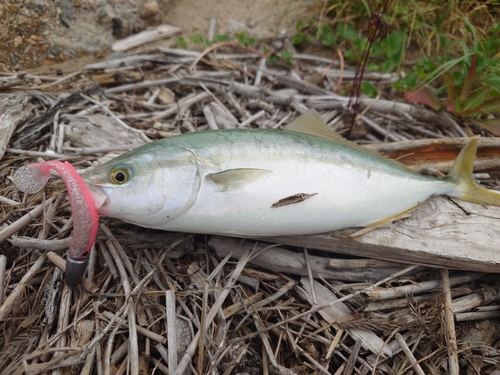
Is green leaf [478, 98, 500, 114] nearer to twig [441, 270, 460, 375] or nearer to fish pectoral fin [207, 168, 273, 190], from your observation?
twig [441, 270, 460, 375]

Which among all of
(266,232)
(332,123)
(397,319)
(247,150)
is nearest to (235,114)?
(332,123)

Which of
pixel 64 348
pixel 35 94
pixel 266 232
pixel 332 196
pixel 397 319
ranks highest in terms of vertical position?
pixel 35 94

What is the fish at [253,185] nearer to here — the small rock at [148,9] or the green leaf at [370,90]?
the green leaf at [370,90]

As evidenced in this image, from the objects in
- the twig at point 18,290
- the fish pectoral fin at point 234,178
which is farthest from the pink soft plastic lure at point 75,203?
the fish pectoral fin at point 234,178

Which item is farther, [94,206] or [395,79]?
[395,79]

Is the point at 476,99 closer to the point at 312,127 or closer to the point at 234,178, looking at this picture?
the point at 312,127

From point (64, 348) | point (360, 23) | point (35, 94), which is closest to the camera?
point (64, 348)

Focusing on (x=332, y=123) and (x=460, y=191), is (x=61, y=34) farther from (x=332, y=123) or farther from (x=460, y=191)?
(x=460, y=191)
